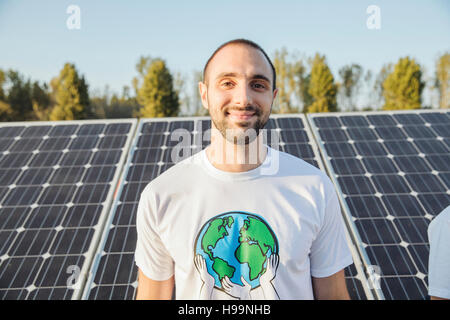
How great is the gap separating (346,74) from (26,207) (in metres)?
44.3

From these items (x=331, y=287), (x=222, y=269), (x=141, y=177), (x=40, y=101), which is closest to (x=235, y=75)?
(x=222, y=269)

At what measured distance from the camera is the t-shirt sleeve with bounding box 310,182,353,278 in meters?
2.41

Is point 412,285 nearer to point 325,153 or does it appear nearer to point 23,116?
point 325,153

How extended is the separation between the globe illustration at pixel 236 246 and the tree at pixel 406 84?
32.3 metres

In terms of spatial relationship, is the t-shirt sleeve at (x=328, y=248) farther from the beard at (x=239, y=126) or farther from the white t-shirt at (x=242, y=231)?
the beard at (x=239, y=126)

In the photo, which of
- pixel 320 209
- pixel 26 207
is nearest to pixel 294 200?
pixel 320 209

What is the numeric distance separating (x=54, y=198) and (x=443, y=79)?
4547 cm

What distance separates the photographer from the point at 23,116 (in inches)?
1486

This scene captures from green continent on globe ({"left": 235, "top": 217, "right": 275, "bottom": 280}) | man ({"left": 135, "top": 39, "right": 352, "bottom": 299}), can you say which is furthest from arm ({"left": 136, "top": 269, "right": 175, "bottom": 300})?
green continent on globe ({"left": 235, "top": 217, "right": 275, "bottom": 280})

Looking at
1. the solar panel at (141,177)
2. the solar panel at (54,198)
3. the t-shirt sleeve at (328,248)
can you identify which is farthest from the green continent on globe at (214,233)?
the solar panel at (54,198)

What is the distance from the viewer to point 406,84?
95.8 feet

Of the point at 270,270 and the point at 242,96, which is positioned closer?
the point at 242,96

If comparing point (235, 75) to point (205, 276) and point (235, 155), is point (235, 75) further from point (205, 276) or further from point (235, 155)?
point (205, 276)

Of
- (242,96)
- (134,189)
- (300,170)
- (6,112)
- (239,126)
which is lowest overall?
(134,189)
